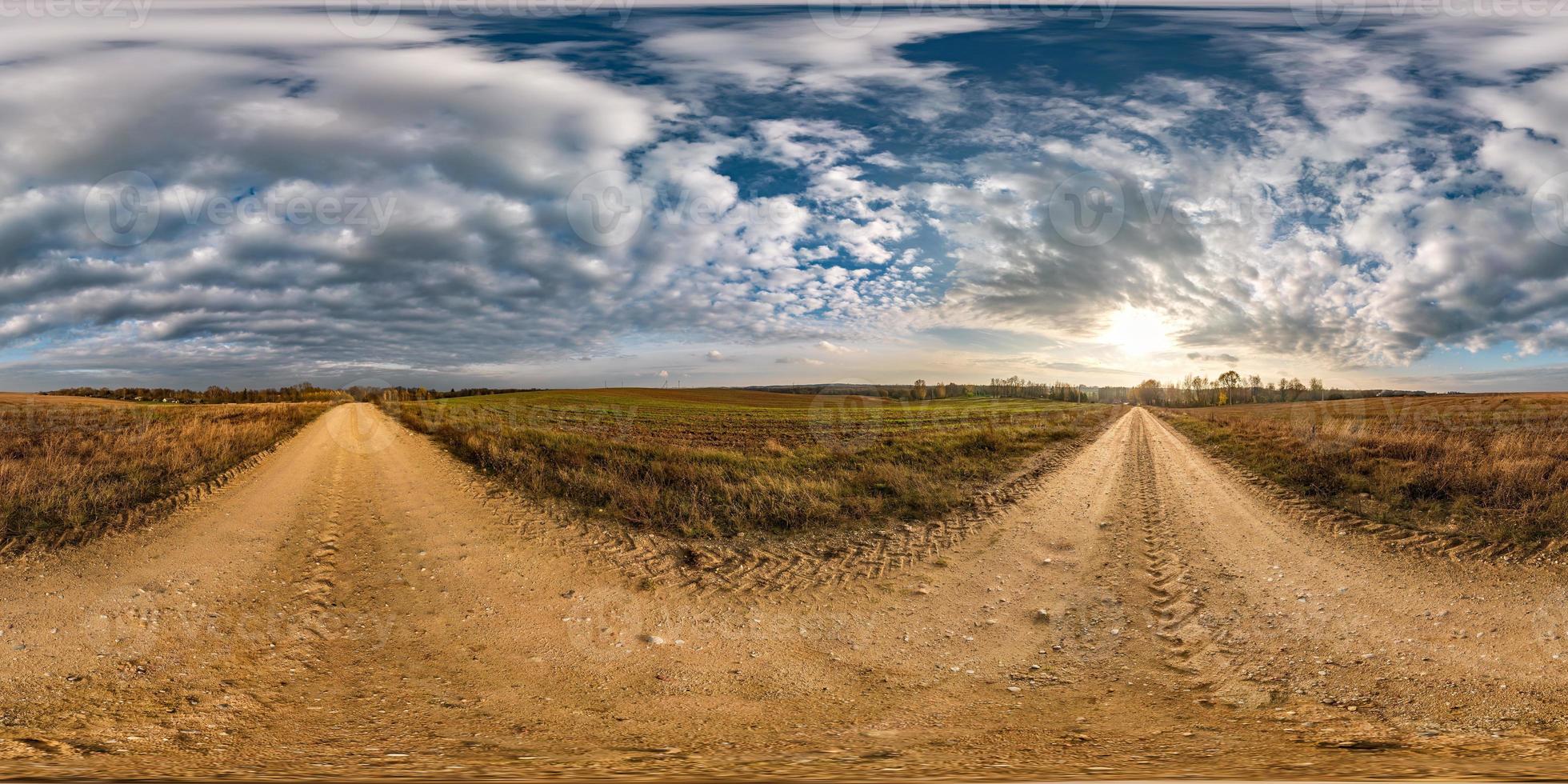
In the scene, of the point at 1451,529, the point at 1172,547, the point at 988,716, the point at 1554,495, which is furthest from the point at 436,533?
the point at 1554,495

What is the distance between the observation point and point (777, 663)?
5.76 meters

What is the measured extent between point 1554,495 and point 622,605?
14.4m

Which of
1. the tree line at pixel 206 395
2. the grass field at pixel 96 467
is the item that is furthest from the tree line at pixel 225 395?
the grass field at pixel 96 467

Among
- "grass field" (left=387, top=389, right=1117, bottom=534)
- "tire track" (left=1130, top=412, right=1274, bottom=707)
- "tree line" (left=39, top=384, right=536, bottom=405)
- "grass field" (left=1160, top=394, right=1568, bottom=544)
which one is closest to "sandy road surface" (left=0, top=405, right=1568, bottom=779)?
"tire track" (left=1130, top=412, right=1274, bottom=707)

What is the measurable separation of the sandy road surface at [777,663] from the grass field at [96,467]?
5.11 ft

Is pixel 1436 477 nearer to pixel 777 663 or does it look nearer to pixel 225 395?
pixel 777 663

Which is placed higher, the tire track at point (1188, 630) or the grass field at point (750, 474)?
the grass field at point (750, 474)

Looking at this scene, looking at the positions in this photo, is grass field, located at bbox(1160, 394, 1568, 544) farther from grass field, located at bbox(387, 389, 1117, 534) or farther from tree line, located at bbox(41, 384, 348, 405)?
tree line, located at bbox(41, 384, 348, 405)

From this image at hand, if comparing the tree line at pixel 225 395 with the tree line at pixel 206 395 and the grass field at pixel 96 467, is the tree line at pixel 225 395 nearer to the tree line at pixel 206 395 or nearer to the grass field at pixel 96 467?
the tree line at pixel 206 395

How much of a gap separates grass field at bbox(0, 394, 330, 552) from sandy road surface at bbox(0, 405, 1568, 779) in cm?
156

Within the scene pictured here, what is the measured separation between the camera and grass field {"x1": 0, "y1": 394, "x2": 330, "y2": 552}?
9727mm

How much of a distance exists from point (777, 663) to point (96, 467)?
16.7 meters

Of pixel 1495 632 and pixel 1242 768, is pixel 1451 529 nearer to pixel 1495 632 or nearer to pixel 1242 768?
pixel 1495 632

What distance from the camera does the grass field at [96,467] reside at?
973 centimetres
